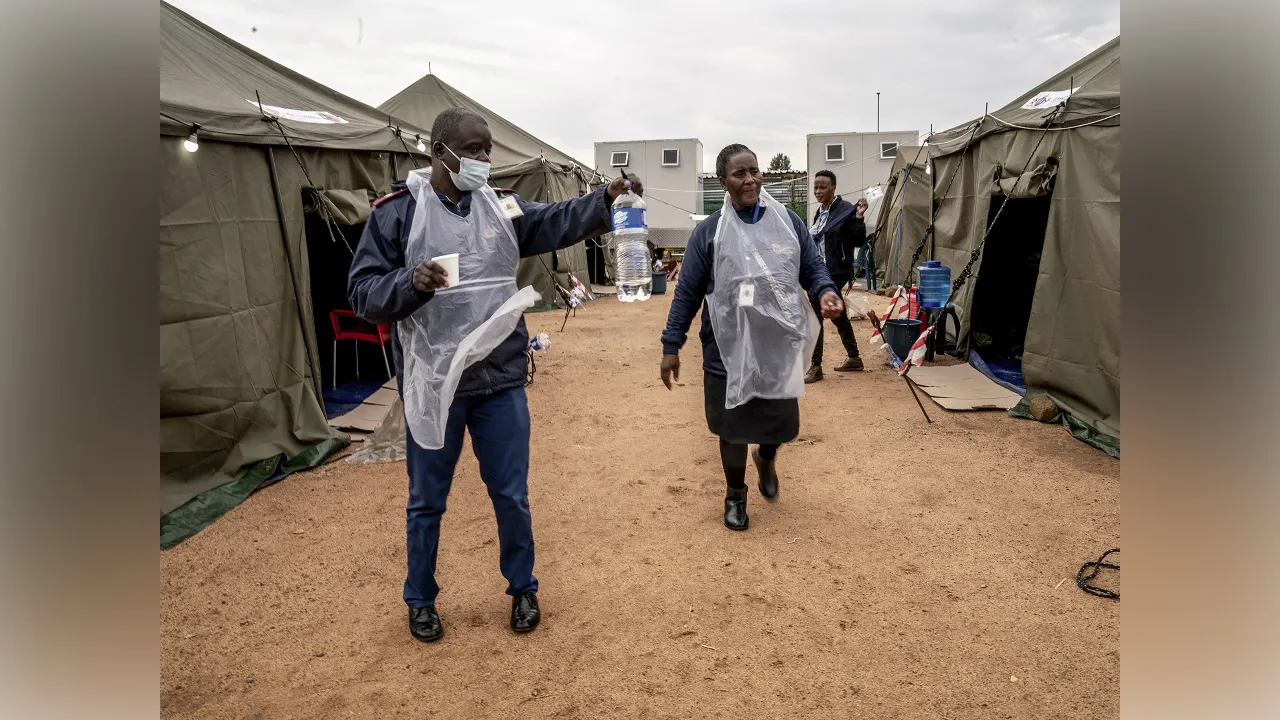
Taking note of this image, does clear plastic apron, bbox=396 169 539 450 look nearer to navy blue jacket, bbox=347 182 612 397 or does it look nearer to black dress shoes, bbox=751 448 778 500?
navy blue jacket, bbox=347 182 612 397

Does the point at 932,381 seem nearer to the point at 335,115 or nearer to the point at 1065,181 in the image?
the point at 1065,181

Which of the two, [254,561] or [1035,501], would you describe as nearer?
[254,561]

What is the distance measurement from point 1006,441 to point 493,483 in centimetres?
393

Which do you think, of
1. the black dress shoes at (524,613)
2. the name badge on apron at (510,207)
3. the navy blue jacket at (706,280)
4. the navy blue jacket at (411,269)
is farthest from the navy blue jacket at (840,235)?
the black dress shoes at (524,613)

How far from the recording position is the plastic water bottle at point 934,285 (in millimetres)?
7641

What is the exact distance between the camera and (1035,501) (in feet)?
14.4

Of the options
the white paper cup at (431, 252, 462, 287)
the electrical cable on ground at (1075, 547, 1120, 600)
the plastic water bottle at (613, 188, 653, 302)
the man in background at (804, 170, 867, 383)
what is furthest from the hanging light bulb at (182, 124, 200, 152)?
the electrical cable on ground at (1075, 547, 1120, 600)

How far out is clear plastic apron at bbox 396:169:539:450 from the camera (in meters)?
2.83

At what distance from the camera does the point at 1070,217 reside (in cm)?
604

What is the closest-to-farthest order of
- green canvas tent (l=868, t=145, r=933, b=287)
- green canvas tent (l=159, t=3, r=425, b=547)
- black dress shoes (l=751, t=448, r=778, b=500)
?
black dress shoes (l=751, t=448, r=778, b=500) < green canvas tent (l=159, t=3, r=425, b=547) < green canvas tent (l=868, t=145, r=933, b=287)

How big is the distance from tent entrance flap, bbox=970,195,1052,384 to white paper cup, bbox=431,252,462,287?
22.8ft

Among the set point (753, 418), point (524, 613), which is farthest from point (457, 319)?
point (753, 418)

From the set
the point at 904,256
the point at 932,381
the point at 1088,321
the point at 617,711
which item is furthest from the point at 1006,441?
the point at 904,256
